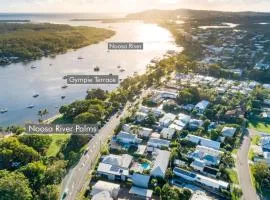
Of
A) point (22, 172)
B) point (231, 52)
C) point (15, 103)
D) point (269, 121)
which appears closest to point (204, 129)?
point (269, 121)

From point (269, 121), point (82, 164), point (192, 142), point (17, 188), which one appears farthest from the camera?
point (269, 121)

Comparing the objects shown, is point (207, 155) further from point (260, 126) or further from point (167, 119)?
point (260, 126)

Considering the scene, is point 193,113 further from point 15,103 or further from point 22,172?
point 15,103

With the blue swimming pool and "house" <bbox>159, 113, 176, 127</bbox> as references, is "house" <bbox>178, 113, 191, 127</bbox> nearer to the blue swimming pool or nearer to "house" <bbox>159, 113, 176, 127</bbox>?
"house" <bbox>159, 113, 176, 127</bbox>

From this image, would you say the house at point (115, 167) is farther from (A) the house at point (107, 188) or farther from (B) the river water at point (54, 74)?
(B) the river water at point (54, 74)

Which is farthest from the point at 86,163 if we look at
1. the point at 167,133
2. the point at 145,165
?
the point at 167,133

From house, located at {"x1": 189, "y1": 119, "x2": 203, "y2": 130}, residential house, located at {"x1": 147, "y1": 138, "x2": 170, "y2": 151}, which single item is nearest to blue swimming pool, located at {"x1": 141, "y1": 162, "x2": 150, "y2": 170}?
residential house, located at {"x1": 147, "y1": 138, "x2": 170, "y2": 151}

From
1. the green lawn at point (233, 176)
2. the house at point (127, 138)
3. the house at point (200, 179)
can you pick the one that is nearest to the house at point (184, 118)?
the house at point (127, 138)
